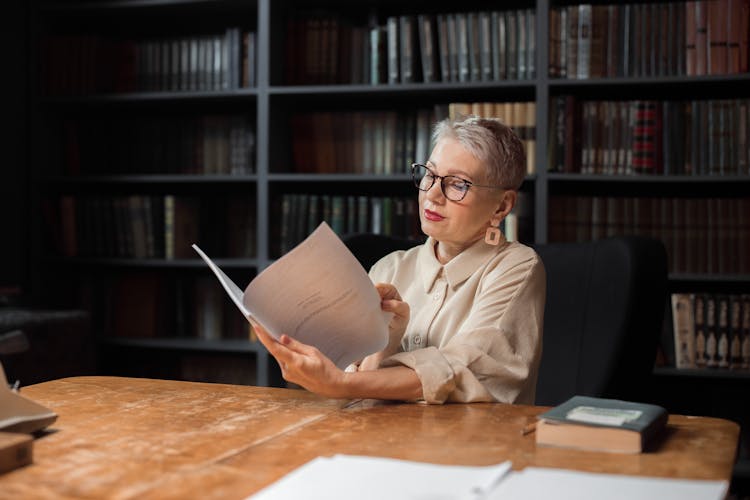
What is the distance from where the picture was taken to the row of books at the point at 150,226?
11.2 ft

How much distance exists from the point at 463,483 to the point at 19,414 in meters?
0.57

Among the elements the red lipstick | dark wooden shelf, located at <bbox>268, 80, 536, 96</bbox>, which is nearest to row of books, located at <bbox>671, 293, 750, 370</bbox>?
dark wooden shelf, located at <bbox>268, 80, 536, 96</bbox>

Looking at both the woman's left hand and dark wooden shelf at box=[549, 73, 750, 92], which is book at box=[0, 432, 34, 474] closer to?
the woman's left hand

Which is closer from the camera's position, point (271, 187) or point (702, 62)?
point (702, 62)

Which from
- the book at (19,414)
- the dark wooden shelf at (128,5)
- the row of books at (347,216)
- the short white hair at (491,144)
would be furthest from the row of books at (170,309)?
the book at (19,414)

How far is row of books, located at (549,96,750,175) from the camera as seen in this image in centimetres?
289

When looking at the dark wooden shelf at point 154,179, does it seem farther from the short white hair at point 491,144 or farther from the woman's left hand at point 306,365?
the woman's left hand at point 306,365

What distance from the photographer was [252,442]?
1.11 meters

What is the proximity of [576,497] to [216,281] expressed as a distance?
2706 mm

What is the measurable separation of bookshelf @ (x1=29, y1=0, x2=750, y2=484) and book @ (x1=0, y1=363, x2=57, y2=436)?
6.74 feet

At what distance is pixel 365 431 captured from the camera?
1.18 metres

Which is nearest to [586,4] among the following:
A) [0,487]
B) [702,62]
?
[702,62]

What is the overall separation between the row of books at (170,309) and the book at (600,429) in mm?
2421

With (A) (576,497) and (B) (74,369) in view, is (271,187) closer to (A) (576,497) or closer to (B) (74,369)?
(B) (74,369)
